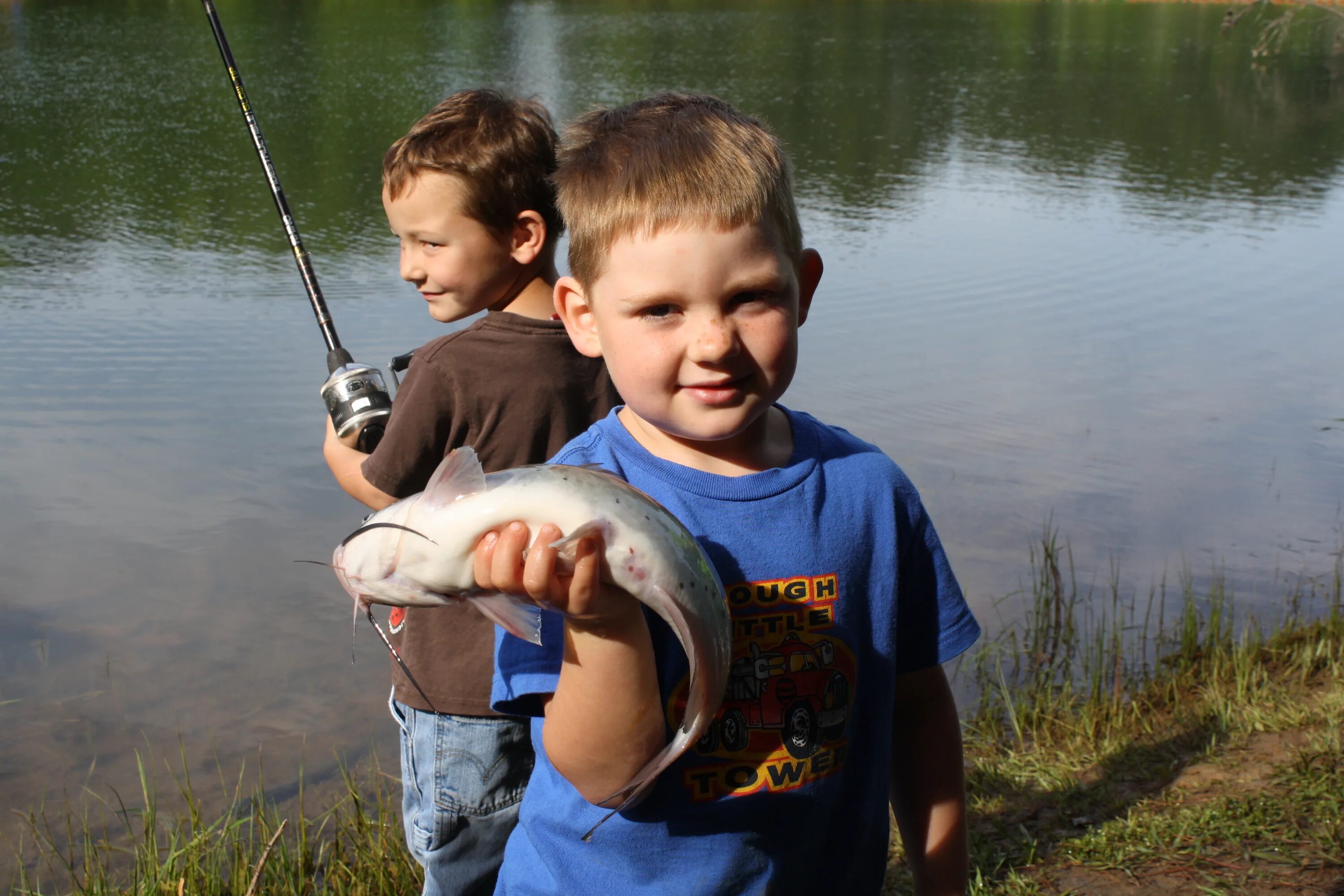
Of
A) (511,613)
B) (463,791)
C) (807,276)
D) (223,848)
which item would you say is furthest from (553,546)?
(223,848)

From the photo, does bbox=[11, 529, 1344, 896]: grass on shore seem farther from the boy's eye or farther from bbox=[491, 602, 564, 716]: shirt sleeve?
the boy's eye

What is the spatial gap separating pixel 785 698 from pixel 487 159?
1307 millimetres

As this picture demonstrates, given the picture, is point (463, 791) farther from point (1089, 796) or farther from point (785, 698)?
point (1089, 796)

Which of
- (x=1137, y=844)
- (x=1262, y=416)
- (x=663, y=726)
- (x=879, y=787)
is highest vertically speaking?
(x=663, y=726)

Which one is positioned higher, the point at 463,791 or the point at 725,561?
the point at 725,561

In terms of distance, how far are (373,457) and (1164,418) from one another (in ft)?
20.5

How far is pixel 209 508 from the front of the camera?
5.89m

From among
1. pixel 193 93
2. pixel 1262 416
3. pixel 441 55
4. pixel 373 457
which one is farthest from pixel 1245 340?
pixel 441 55

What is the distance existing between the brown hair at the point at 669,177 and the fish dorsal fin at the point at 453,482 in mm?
385

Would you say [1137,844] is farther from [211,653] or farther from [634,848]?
[211,653]

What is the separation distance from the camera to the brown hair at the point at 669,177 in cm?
154

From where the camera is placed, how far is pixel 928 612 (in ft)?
5.72

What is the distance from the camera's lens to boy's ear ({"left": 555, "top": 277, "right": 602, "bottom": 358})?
1.68m

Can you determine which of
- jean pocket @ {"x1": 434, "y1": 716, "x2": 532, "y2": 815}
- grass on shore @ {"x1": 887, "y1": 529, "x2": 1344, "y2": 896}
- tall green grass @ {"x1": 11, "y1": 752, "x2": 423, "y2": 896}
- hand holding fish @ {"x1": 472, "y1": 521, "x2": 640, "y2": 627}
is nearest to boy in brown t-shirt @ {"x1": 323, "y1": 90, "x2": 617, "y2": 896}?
jean pocket @ {"x1": 434, "y1": 716, "x2": 532, "y2": 815}
